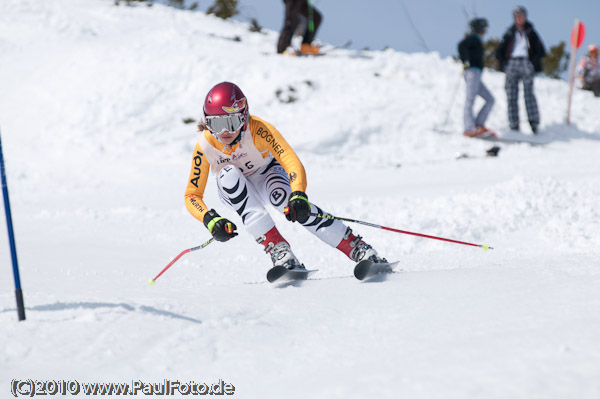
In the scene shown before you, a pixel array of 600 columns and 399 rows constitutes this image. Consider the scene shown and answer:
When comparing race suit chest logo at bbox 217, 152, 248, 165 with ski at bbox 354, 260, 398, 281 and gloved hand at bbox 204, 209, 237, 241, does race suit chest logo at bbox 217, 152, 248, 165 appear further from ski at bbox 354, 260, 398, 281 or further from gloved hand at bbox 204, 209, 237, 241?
ski at bbox 354, 260, 398, 281

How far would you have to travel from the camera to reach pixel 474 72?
34.4 ft

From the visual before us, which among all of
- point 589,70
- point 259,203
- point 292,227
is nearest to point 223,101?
point 259,203

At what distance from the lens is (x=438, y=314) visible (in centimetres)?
297

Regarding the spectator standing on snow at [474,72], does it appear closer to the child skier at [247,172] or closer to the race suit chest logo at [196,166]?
the child skier at [247,172]

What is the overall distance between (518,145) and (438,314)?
8388mm

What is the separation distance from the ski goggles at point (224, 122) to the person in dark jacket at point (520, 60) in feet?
27.5

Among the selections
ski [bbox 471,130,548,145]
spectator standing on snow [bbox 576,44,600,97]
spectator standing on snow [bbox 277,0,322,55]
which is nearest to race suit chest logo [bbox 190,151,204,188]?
ski [bbox 471,130,548,145]

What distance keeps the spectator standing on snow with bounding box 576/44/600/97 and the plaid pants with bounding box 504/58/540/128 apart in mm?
7000

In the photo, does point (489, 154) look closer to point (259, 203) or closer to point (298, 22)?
point (298, 22)

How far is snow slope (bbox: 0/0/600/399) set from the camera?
2.45 m

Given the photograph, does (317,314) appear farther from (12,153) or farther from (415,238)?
(12,153)

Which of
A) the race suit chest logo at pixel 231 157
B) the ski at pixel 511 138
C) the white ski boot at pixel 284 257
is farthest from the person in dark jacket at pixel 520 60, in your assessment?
the white ski boot at pixel 284 257

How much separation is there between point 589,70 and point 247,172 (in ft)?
52.3

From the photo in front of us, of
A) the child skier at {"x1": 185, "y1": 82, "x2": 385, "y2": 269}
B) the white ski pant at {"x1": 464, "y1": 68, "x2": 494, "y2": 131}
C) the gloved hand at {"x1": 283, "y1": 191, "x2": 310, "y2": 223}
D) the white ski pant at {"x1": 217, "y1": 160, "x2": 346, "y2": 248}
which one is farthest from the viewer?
the white ski pant at {"x1": 464, "y1": 68, "x2": 494, "y2": 131}
